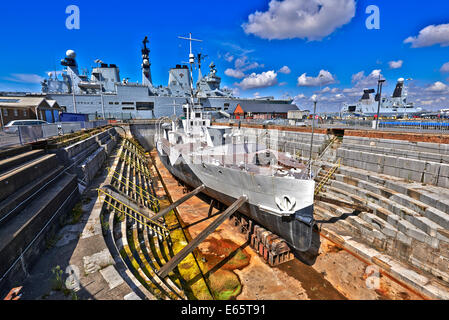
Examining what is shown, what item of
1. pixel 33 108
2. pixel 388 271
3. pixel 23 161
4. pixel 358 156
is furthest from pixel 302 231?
pixel 33 108

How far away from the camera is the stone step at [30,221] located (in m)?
4.43

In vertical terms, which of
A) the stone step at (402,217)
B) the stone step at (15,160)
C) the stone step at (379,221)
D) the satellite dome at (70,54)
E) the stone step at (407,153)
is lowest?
the stone step at (379,221)

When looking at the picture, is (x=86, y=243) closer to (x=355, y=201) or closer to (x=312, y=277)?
(x=312, y=277)

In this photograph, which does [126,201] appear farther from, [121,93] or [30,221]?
[121,93]

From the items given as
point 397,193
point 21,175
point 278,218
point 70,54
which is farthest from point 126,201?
point 70,54

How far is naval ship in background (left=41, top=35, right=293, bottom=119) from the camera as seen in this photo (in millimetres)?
45062

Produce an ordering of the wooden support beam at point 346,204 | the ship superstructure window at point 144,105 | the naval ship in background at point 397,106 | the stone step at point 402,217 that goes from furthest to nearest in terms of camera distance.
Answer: the naval ship in background at point 397,106
the ship superstructure window at point 144,105
the wooden support beam at point 346,204
the stone step at point 402,217

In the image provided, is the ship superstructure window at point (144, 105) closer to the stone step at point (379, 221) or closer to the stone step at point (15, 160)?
the stone step at point (15, 160)

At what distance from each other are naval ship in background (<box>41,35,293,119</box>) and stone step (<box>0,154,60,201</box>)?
3350cm

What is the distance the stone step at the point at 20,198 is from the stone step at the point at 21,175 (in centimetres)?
13

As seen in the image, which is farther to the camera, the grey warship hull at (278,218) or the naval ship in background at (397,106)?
the naval ship in background at (397,106)

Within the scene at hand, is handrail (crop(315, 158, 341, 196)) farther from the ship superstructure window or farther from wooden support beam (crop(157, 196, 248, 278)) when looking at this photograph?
the ship superstructure window

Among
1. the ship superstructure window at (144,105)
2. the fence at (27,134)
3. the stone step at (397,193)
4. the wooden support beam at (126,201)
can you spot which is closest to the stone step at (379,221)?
the stone step at (397,193)
